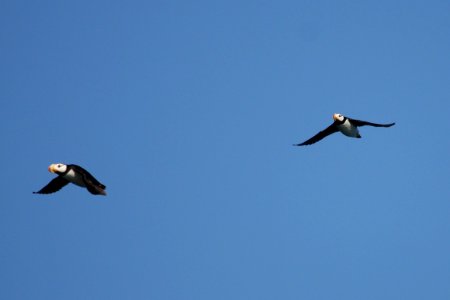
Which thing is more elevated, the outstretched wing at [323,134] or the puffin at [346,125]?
the outstretched wing at [323,134]

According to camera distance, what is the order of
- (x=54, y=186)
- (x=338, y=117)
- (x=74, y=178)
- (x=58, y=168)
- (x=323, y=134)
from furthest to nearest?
1. (x=323, y=134)
2. (x=338, y=117)
3. (x=54, y=186)
4. (x=74, y=178)
5. (x=58, y=168)

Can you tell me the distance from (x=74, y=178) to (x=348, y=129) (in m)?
14.3

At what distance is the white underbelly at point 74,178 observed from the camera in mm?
28198

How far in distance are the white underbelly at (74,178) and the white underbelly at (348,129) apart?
13.7 meters

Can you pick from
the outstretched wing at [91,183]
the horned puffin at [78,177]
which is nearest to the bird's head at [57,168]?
the horned puffin at [78,177]

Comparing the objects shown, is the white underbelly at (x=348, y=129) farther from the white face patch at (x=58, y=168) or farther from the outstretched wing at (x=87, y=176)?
the white face patch at (x=58, y=168)

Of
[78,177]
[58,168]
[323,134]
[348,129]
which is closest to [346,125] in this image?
[348,129]

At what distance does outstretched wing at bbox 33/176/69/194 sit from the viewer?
1220 inches

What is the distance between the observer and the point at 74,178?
1119 inches

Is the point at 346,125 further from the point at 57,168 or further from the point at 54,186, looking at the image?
the point at 57,168

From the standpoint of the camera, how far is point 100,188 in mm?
26828

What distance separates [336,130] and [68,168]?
15.0 metres

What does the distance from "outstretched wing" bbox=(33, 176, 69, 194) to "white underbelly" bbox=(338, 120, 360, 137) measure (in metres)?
13.8

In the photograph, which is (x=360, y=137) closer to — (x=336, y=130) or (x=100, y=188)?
(x=336, y=130)
